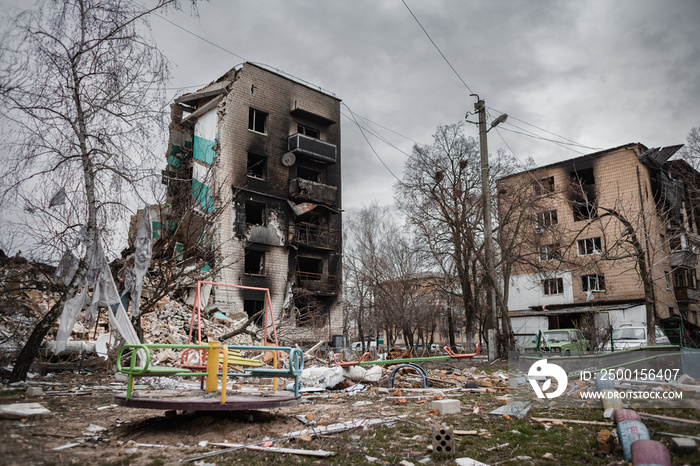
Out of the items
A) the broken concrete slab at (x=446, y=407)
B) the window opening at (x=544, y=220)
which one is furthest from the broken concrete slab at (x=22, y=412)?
the window opening at (x=544, y=220)

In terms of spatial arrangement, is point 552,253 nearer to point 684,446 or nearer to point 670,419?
point 670,419

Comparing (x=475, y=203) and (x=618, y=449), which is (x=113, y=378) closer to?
(x=618, y=449)

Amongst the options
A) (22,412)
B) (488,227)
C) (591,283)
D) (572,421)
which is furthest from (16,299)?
(591,283)

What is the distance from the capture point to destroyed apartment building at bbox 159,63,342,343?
27.2 m

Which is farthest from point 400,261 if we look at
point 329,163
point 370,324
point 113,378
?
point 113,378

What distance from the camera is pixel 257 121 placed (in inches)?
1201

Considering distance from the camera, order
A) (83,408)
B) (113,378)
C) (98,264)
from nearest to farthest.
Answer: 1. (83,408)
2. (98,264)
3. (113,378)

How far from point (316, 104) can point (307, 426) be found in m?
28.6

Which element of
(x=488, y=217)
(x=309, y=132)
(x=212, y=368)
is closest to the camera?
(x=212, y=368)

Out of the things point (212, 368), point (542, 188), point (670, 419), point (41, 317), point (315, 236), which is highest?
point (315, 236)

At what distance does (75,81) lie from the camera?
31.5 feet

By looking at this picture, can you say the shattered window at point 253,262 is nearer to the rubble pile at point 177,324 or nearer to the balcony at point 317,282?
the balcony at point 317,282

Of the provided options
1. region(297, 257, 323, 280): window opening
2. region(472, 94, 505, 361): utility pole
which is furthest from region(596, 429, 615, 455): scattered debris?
region(297, 257, 323, 280): window opening

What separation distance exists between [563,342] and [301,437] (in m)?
17.8
